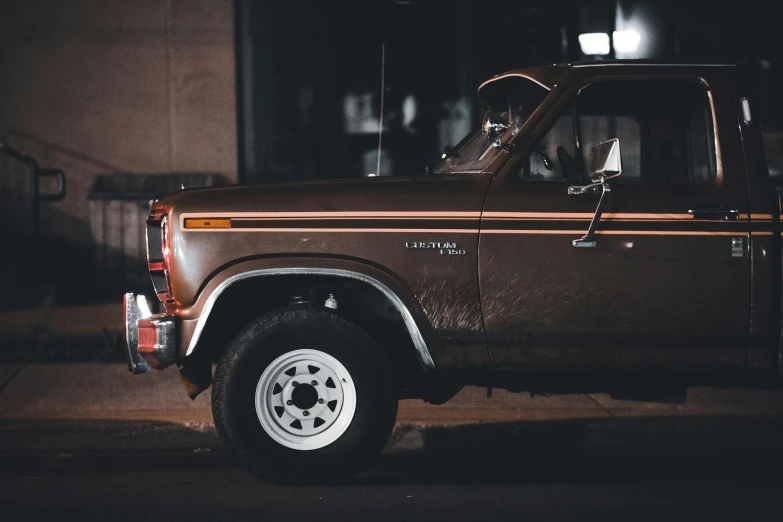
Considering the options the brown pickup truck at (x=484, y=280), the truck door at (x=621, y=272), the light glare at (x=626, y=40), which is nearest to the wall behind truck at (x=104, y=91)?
the light glare at (x=626, y=40)

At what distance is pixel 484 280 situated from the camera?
5.57 m

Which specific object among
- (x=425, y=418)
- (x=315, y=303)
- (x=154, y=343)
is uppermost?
(x=315, y=303)

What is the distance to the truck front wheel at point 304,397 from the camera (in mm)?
5547

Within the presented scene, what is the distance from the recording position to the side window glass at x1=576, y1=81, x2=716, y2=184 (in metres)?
5.71

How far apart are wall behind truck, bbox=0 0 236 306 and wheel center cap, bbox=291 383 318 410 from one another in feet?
22.5

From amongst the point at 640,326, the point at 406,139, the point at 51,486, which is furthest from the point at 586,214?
the point at 406,139

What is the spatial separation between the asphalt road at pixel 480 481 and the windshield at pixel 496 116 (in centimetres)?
165

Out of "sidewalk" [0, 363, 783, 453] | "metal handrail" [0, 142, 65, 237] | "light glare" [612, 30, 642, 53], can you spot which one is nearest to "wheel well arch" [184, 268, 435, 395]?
"sidewalk" [0, 363, 783, 453]

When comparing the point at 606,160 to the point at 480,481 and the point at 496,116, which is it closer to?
the point at 496,116

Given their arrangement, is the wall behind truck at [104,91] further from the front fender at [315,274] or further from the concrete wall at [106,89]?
the front fender at [315,274]

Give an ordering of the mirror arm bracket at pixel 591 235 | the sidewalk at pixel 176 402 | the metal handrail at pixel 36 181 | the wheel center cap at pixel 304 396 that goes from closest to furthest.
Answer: the mirror arm bracket at pixel 591 235, the wheel center cap at pixel 304 396, the sidewalk at pixel 176 402, the metal handrail at pixel 36 181

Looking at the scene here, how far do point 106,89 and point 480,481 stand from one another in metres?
7.92

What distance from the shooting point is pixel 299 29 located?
12.5 meters

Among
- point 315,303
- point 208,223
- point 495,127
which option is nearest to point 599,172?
point 495,127
